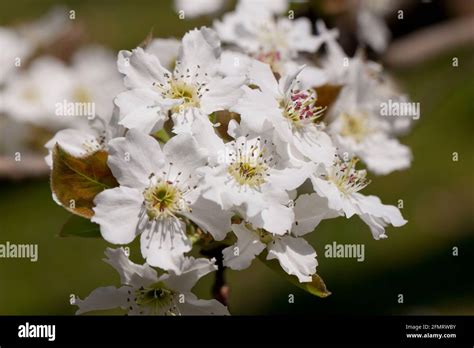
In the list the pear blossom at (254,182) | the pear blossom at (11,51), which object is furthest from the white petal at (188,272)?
the pear blossom at (11,51)

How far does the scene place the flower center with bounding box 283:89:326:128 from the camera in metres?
1.27

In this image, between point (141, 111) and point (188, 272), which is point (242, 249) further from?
point (141, 111)

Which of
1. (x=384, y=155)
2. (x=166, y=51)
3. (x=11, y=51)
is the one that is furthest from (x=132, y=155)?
(x=11, y=51)

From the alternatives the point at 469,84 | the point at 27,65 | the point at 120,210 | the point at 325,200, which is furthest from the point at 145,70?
the point at 469,84

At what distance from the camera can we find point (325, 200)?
3.94 ft

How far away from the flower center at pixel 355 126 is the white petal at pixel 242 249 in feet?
1.42

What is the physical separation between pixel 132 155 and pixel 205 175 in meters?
0.13

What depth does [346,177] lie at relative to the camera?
128 cm

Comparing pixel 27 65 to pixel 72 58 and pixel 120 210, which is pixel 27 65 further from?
pixel 120 210

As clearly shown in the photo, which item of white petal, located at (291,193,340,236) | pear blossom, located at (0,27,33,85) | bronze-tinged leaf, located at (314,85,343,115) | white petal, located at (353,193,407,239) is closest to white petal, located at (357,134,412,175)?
bronze-tinged leaf, located at (314,85,343,115)

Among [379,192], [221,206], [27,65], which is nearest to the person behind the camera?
[221,206]

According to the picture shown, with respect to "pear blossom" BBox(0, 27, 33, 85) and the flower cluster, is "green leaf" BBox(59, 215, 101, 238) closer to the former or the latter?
the flower cluster

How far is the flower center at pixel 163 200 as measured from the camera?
46.2 inches

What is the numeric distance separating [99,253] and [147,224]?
215cm
